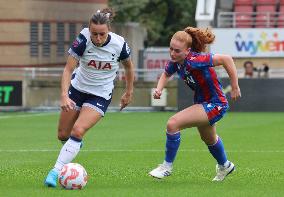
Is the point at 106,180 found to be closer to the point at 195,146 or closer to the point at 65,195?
the point at 65,195

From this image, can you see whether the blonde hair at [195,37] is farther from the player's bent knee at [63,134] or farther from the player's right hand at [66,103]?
the player's bent knee at [63,134]

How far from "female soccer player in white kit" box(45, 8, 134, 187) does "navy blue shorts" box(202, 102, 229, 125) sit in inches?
42.5

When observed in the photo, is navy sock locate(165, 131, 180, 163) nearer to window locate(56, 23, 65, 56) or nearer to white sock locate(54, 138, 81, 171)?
white sock locate(54, 138, 81, 171)

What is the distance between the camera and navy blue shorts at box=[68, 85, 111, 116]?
12414mm

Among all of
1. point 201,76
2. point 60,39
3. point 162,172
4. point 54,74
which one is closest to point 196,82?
point 201,76

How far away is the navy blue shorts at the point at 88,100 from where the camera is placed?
1241 cm

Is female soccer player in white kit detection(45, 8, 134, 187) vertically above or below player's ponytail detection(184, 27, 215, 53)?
below

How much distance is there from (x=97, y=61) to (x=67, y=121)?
2.83 ft

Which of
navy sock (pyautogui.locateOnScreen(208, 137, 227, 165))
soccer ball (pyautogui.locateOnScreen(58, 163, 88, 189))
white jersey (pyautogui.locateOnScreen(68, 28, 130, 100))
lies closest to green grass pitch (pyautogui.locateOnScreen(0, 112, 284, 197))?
soccer ball (pyautogui.locateOnScreen(58, 163, 88, 189))

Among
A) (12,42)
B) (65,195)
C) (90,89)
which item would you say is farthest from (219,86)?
(12,42)

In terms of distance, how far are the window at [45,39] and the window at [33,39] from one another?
24.9 inches

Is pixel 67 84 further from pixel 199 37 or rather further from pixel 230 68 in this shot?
pixel 230 68

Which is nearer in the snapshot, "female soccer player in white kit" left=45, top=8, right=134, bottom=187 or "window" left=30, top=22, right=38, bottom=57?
"female soccer player in white kit" left=45, top=8, right=134, bottom=187

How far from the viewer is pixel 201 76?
12.3m
